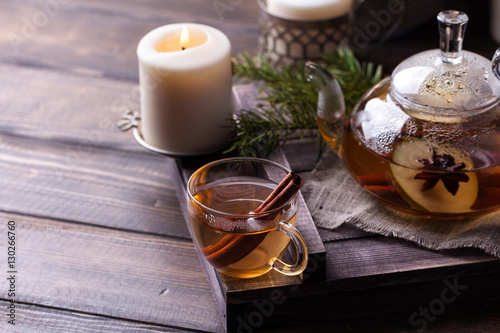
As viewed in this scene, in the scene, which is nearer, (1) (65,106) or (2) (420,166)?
(2) (420,166)

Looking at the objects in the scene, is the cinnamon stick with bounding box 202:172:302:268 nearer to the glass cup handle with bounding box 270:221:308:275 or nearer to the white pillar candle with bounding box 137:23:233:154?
the glass cup handle with bounding box 270:221:308:275

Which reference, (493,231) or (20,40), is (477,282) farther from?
(20,40)

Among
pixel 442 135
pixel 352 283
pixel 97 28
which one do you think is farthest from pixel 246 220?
pixel 97 28

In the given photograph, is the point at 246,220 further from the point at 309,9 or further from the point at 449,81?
the point at 309,9

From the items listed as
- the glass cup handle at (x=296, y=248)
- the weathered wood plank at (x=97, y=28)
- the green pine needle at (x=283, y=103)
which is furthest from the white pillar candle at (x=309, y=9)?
the glass cup handle at (x=296, y=248)

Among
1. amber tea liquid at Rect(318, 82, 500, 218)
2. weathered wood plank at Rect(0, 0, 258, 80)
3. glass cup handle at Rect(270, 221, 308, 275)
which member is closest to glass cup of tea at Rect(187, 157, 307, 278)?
glass cup handle at Rect(270, 221, 308, 275)
